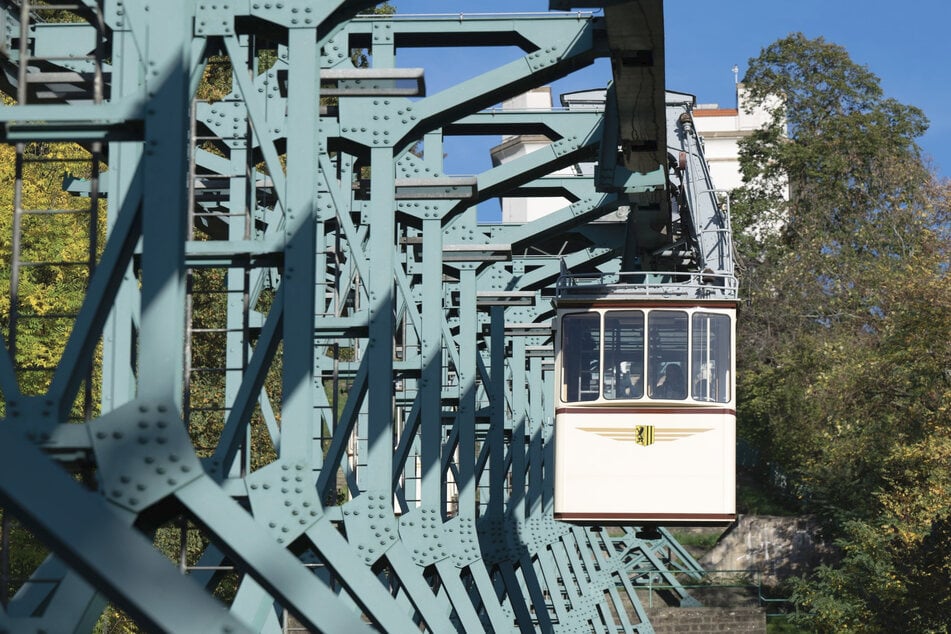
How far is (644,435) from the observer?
19.4 m

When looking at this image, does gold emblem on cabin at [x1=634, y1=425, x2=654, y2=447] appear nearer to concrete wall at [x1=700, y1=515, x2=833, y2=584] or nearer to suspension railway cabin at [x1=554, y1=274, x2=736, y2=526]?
suspension railway cabin at [x1=554, y1=274, x2=736, y2=526]

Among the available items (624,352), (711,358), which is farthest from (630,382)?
(711,358)

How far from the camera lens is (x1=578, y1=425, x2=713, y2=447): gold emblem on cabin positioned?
19.4 m

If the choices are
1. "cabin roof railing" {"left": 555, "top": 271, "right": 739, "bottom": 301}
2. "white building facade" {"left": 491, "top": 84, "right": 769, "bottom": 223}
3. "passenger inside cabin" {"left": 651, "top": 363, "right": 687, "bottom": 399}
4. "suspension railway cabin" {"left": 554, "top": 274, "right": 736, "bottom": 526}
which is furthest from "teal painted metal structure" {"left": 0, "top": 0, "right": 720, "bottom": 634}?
"white building facade" {"left": 491, "top": 84, "right": 769, "bottom": 223}

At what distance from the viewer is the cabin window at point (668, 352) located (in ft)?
63.5

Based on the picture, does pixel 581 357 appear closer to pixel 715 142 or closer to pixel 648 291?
pixel 648 291

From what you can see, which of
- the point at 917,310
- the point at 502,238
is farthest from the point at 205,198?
the point at 917,310

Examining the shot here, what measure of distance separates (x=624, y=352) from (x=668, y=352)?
0.52 metres

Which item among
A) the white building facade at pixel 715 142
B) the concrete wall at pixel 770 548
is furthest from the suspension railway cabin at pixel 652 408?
the white building facade at pixel 715 142

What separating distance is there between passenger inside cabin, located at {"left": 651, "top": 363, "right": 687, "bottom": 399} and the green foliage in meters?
9.18

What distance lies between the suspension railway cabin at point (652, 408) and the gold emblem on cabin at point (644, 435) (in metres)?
0.01

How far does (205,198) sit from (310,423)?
863cm

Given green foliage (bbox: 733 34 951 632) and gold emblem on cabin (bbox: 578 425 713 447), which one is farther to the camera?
green foliage (bbox: 733 34 951 632)

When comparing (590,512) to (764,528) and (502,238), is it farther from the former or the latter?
(764,528)
